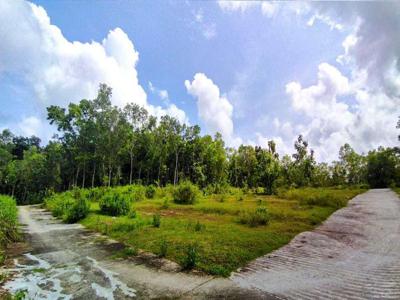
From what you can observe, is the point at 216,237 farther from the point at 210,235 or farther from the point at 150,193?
the point at 150,193

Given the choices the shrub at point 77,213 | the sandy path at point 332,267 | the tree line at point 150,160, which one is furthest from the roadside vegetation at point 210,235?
the tree line at point 150,160

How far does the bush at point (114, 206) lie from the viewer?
14746mm

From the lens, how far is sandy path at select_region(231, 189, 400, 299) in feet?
15.8

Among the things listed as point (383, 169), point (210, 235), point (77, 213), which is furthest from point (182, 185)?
point (383, 169)

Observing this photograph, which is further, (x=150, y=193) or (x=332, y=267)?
(x=150, y=193)

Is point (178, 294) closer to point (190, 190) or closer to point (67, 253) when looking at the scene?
point (67, 253)

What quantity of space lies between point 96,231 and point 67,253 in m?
3.32

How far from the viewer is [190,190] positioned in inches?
835

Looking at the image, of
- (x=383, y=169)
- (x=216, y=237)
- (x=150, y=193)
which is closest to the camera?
(x=216, y=237)

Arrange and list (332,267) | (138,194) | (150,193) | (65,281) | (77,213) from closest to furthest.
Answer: (65,281), (332,267), (77,213), (138,194), (150,193)

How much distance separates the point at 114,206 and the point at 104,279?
9638 mm

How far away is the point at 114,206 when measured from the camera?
1487 cm

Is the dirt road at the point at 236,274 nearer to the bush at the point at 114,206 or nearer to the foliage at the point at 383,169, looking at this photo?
the bush at the point at 114,206

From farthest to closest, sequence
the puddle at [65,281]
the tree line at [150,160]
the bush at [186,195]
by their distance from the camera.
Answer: the tree line at [150,160] < the bush at [186,195] < the puddle at [65,281]
